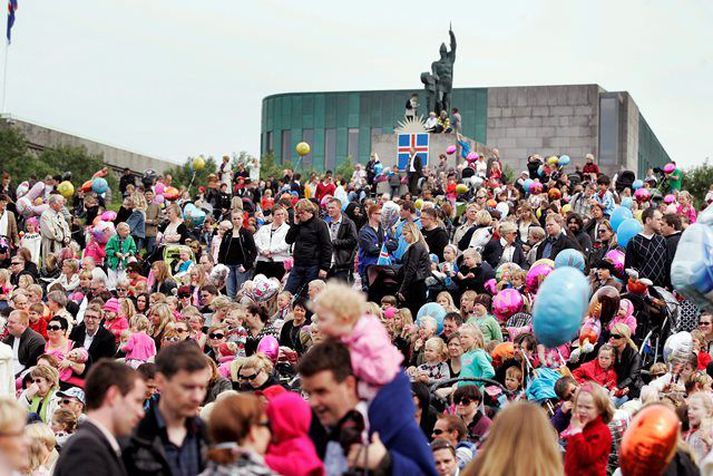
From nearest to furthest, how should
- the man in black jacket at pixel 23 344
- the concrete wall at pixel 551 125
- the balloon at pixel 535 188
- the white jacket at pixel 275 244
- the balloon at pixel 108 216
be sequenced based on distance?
the man in black jacket at pixel 23 344 → the white jacket at pixel 275 244 → the balloon at pixel 108 216 → the balloon at pixel 535 188 → the concrete wall at pixel 551 125

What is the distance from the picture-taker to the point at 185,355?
533 cm

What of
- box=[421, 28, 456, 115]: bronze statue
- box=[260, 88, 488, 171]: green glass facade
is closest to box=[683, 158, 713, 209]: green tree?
box=[421, 28, 456, 115]: bronze statue

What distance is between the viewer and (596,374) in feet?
37.1

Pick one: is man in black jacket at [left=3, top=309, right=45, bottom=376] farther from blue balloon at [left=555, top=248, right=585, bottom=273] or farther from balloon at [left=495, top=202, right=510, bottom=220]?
balloon at [left=495, top=202, right=510, bottom=220]

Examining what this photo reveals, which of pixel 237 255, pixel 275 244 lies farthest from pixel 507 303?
pixel 237 255

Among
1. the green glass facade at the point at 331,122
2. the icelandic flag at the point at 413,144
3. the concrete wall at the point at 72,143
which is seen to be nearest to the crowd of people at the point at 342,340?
the icelandic flag at the point at 413,144

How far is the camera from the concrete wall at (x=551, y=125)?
63.4 meters

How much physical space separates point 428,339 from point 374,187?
1929 cm

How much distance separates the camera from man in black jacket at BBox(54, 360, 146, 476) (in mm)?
5188

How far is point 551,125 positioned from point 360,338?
2344 inches

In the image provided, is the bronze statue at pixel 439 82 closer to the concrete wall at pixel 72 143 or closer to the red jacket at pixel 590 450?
the concrete wall at pixel 72 143

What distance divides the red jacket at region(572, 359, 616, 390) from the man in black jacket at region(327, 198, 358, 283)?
18.6 feet

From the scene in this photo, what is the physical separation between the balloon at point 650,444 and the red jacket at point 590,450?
7.14ft

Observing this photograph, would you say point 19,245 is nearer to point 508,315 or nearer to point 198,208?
point 198,208
